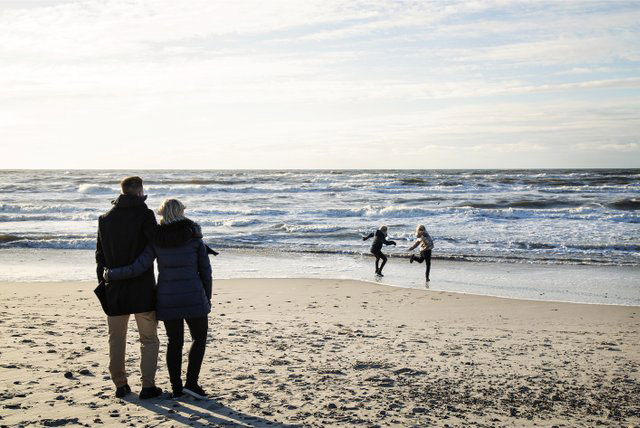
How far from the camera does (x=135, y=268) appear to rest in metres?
4.73

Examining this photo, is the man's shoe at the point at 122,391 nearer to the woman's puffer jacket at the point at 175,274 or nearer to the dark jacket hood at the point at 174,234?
the woman's puffer jacket at the point at 175,274

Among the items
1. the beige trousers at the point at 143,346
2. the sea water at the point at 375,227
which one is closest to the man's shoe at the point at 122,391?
the beige trousers at the point at 143,346

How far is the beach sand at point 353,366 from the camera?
4672 mm

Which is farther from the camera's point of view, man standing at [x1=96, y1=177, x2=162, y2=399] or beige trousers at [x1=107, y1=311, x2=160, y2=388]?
beige trousers at [x1=107, y1=311, x2=160, y2=388]

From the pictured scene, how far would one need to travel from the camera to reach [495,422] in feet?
15.0

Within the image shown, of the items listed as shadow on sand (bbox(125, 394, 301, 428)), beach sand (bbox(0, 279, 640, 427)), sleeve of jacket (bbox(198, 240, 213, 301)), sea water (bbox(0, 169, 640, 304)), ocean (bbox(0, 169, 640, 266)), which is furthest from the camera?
ocean (bbox(0, 169, 640, 266))

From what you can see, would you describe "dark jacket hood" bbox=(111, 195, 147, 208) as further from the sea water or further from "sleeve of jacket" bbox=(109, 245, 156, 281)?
the sea water

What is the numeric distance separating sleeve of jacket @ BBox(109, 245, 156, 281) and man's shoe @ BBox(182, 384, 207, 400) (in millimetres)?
1037

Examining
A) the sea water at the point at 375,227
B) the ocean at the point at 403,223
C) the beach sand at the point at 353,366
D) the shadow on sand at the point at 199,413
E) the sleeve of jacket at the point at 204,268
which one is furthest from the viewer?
the ocean at the point at 403,223

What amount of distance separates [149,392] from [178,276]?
3.29 ft

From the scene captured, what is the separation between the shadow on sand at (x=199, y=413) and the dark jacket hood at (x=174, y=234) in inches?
50.2

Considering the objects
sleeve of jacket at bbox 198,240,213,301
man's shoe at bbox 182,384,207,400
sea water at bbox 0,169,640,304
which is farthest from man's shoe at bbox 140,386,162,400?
sea water at bbox 0,169,640,304

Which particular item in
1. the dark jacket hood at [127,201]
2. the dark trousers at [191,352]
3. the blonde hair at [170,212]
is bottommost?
the dark trousers at [191,352]

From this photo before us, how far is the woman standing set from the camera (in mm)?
4738
